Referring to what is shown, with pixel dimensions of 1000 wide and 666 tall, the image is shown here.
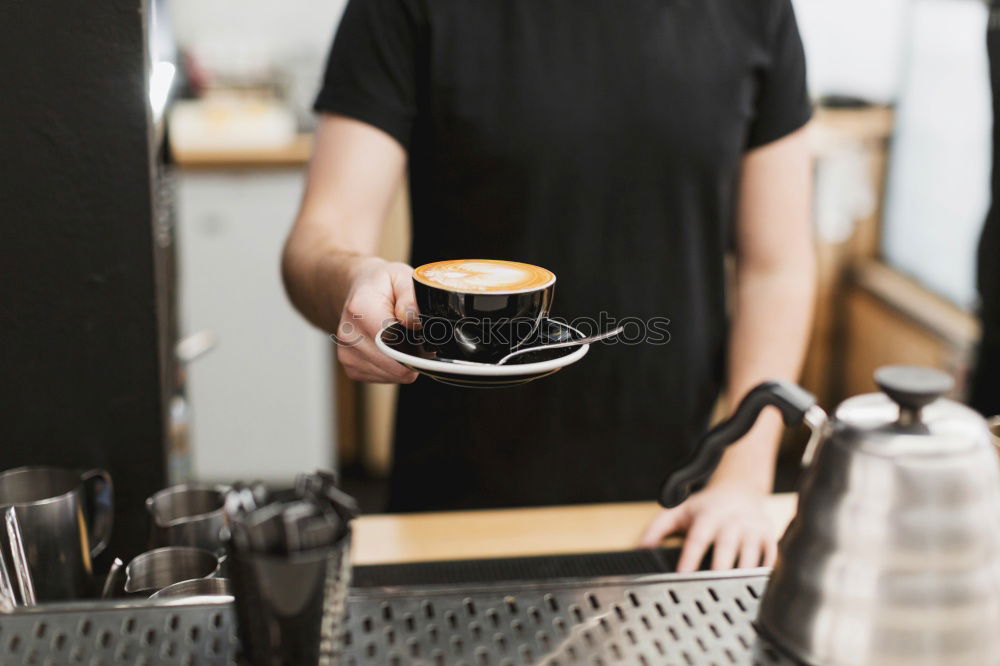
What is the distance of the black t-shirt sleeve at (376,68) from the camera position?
127 cm

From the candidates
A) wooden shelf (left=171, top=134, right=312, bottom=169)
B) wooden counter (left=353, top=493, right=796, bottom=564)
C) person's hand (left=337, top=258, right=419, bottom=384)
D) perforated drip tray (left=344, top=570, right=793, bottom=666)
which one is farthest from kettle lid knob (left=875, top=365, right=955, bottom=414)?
wooden shelf (left=171, top=134, right=312, bottom=169)

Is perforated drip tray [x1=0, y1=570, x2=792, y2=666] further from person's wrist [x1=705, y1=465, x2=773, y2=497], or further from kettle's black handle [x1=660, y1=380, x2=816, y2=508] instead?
person's wrist [x1=705, y1=465, x2=773, y2=497]

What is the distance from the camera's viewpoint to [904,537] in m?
0.67

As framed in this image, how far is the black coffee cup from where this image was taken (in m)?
Answer: 0.74

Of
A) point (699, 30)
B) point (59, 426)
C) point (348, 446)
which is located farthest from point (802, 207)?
point (348, 446)

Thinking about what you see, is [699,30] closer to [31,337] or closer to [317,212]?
[317,212]

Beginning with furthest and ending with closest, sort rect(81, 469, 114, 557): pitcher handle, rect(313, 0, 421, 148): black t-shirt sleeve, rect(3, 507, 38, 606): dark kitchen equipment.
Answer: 1. rect(313, 0, 421, 148): black t-shirt sleeve
2. rect(81, 469, 114, 557): pitcher handle
3. rect(3, 507, 38, 606): dark kitchen equipment

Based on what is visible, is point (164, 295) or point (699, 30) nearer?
point (164, 295)

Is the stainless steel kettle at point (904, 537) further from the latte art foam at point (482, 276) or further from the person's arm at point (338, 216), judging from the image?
the person's arm at point (338, 216)

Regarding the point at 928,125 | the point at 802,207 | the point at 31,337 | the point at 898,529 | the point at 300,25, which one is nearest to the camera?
the point at 898,529

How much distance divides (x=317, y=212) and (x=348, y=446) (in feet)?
7.30

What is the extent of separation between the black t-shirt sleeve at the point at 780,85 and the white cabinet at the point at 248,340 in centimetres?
187

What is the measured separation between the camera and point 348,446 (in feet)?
11.1

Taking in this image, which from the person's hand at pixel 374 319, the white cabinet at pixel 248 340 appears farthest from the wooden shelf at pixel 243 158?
the person's hand at pixel 374 319
